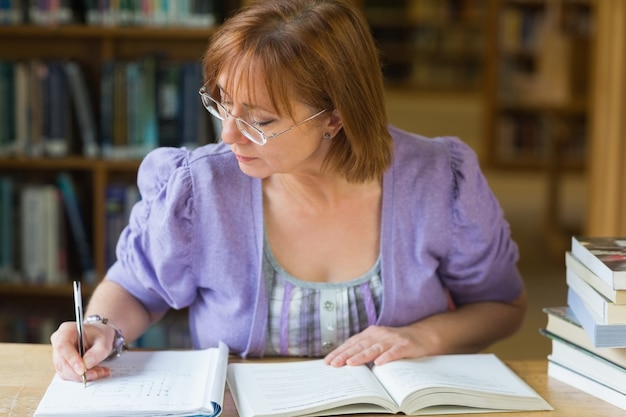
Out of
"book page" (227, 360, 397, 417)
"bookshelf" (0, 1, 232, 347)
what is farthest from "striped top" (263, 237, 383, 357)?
"bookshelf" (0, 1, 232, 347)

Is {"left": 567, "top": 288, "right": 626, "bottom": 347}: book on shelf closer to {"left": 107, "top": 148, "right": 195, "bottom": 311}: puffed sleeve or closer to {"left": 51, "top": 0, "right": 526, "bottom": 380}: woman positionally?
{"left": 51, "top": 0, "right": 526, "bottom": 380}: woman

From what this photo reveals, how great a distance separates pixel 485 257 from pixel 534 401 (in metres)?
0.36

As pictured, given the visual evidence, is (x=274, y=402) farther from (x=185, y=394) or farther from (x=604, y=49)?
(x=604, y=49)

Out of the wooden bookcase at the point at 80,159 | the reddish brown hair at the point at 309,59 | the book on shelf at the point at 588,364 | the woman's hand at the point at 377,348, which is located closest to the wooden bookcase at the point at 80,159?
the wooden bookcase at the point at 80,159

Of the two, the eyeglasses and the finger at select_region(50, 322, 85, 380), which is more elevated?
the eyeglasses

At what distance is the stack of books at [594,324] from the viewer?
4.33ft

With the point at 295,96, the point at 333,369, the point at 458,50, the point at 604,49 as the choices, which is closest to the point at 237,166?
the point at 295,96

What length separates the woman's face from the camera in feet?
4.79

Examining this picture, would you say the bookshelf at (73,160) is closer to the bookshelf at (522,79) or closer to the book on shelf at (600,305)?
the book on shelf at (600,305)

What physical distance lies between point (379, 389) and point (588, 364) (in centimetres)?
31

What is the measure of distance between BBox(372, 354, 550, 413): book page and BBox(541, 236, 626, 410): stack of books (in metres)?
0.09

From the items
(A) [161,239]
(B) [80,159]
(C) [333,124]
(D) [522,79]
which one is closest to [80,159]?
(B) [80,159]

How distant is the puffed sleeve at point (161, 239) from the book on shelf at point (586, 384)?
1.94ft

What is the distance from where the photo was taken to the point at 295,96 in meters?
1.47
